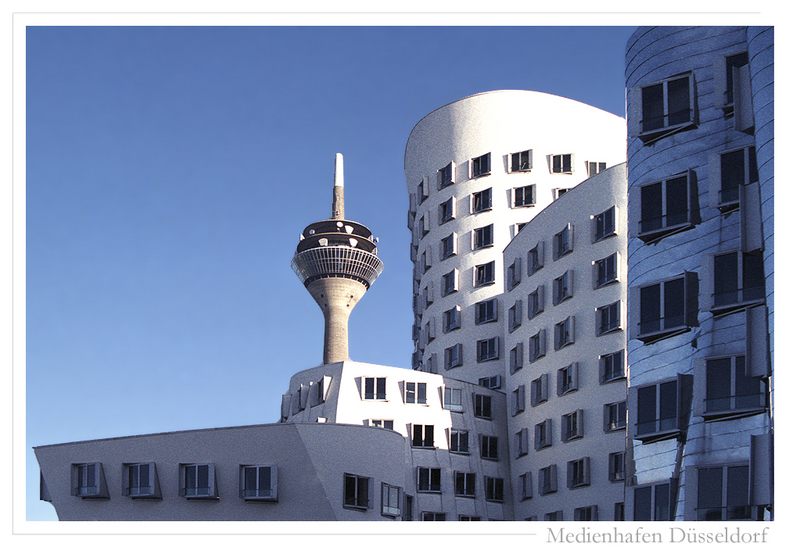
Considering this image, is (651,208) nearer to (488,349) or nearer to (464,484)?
(464,484)

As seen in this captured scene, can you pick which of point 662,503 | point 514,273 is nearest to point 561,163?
point 514,273

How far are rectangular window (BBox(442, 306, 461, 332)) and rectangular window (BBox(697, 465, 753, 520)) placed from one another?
42.7 m

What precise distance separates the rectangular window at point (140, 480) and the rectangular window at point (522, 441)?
2086cm

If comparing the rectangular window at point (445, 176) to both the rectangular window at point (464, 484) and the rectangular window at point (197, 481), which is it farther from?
the rectangular window at point (197, 481)

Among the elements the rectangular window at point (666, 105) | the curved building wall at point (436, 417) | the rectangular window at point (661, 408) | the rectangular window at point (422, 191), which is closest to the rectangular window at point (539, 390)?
the curved building wall at point (436, 417)

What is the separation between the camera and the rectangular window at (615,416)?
5525cm

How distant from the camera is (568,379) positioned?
Answer: 2333 inches

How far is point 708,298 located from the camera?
111ft

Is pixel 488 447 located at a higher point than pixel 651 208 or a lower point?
lower

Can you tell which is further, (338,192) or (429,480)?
(338,192)

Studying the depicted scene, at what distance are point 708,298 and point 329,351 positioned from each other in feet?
320

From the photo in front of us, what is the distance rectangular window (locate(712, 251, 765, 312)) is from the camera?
32.7m

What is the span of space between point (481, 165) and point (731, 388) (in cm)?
4549

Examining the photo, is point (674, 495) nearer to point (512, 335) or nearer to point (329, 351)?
point (512, 335)
